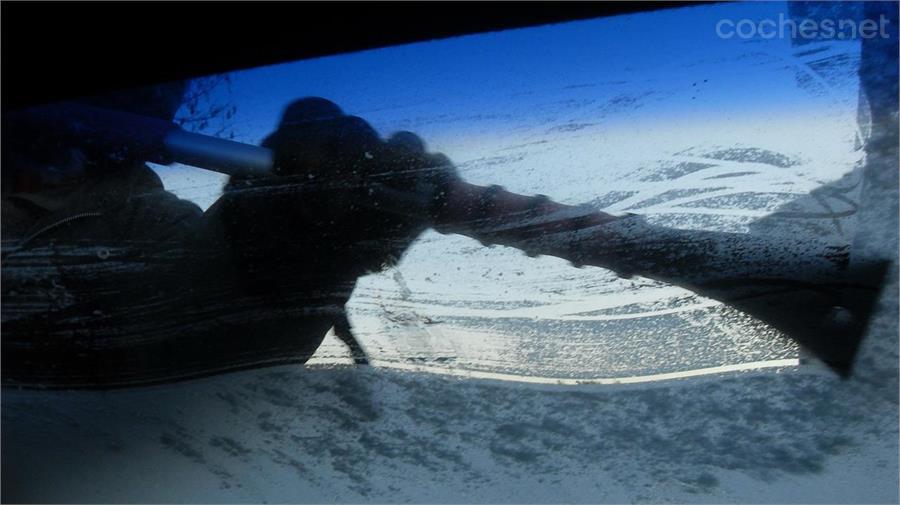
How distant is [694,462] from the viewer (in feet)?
6.92

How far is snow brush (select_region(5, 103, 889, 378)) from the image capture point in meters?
1.95

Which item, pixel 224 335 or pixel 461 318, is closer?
pixel 461 318

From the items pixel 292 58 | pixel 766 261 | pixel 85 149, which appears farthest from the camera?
pixel 85 149

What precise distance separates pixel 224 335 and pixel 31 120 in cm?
102

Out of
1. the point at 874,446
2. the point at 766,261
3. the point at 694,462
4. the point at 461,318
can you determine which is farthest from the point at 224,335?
the point at 874,446

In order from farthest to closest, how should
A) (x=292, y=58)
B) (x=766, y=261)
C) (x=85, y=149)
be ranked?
(x=85, y=149) → (x=292, y=58) → (x=766, y=261)

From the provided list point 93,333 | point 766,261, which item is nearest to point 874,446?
point 766,261

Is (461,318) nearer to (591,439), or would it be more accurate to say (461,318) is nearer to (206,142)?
(591,439)

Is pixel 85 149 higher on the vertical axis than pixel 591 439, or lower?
higher

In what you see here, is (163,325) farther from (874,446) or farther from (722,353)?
(874,446)

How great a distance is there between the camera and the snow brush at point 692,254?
6.40 feet

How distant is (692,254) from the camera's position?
200cm

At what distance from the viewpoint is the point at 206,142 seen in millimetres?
2170

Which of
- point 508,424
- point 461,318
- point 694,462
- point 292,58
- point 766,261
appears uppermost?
point 292,58
